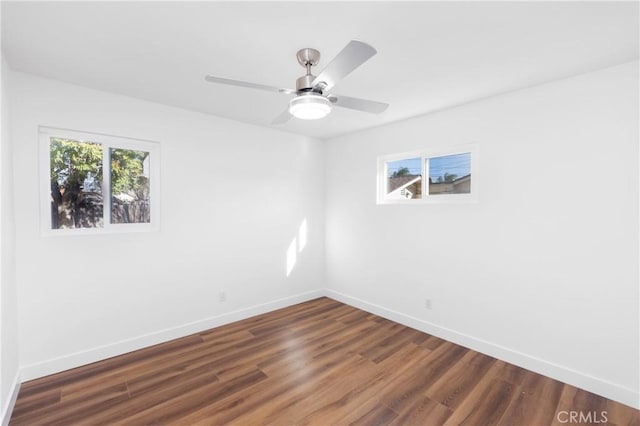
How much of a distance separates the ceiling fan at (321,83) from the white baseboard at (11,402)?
242cm

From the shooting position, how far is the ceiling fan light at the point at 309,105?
1.65m

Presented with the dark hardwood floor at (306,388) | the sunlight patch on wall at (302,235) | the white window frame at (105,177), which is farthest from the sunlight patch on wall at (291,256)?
the white window frame at (105,177)

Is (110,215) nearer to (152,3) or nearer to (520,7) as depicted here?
(152,3)

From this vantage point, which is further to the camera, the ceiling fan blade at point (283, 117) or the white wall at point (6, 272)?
the ceiling fan blade at point (283, 117)

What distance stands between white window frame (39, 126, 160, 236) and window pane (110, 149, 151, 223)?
35mm

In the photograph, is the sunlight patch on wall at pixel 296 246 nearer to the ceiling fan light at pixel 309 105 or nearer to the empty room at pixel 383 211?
the empty room at pixel 383 211

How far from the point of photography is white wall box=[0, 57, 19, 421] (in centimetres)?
181

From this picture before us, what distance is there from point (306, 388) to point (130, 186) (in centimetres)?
245

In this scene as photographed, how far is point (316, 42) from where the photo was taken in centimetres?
178

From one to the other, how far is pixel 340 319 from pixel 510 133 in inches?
105

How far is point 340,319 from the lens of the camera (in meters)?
3.54

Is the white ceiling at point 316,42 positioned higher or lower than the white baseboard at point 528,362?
higher

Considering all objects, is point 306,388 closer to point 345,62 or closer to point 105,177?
point 345,62

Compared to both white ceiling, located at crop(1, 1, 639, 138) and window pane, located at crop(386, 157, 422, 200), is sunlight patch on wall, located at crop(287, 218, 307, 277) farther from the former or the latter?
white ceiling, located at crop(1, 1, 639, 138)
